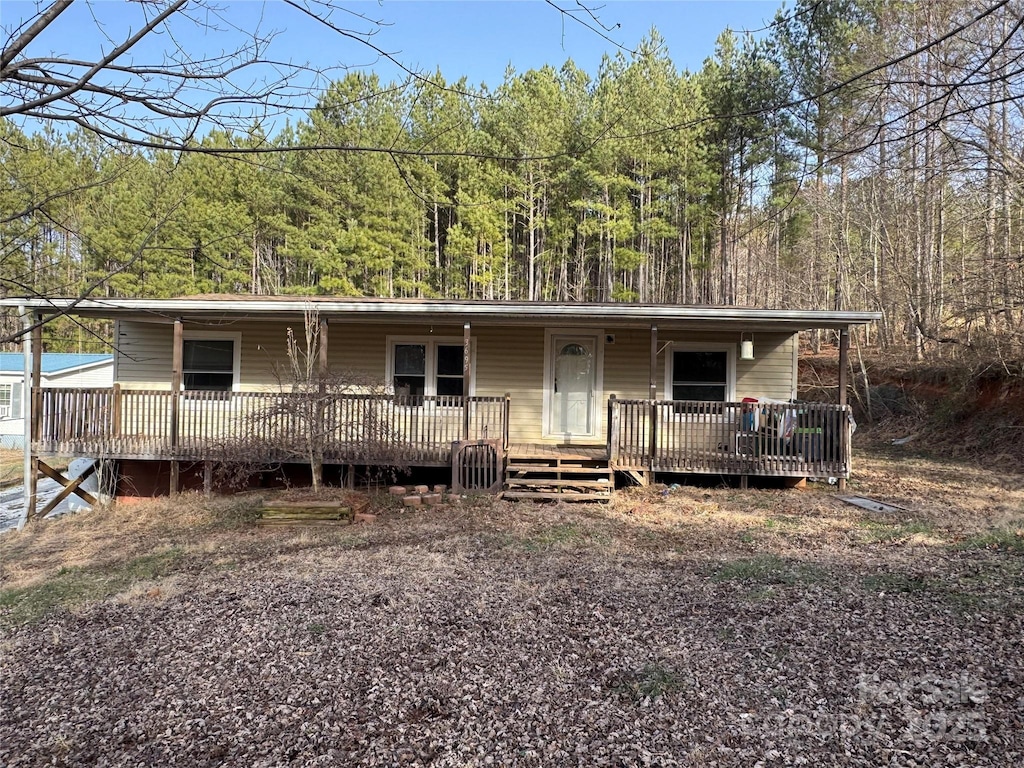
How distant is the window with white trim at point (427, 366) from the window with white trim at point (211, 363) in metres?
3.06

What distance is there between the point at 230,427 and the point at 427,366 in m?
3.48

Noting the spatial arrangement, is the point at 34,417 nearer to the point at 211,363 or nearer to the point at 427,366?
the point at 211,363

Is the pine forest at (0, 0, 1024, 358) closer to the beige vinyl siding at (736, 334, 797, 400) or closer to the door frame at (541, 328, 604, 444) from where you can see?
the beige vinyl siding at (736, 334, 797, 400)

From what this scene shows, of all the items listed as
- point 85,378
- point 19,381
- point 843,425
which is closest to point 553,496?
point 843,425

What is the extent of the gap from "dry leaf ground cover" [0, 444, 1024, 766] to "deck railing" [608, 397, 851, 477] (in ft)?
7.00

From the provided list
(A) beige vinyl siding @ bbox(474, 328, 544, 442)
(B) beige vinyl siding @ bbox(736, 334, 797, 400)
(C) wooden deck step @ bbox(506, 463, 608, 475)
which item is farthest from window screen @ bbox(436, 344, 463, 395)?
(B) beige vinyl siding @ bbox(736, 334, 797, 400)

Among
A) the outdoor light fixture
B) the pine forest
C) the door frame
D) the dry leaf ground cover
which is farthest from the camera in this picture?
the pine forest

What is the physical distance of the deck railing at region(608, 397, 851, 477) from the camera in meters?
9.07

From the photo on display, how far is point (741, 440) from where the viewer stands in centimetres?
930

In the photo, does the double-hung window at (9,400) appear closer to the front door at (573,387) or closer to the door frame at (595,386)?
the door frame at (595,386)

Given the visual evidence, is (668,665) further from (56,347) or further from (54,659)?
(56,347)

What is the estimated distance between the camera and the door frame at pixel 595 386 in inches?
436

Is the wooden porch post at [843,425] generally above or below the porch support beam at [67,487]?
above

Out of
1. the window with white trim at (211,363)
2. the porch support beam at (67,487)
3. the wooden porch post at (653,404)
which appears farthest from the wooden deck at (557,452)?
the porch support beam at (67,487)
